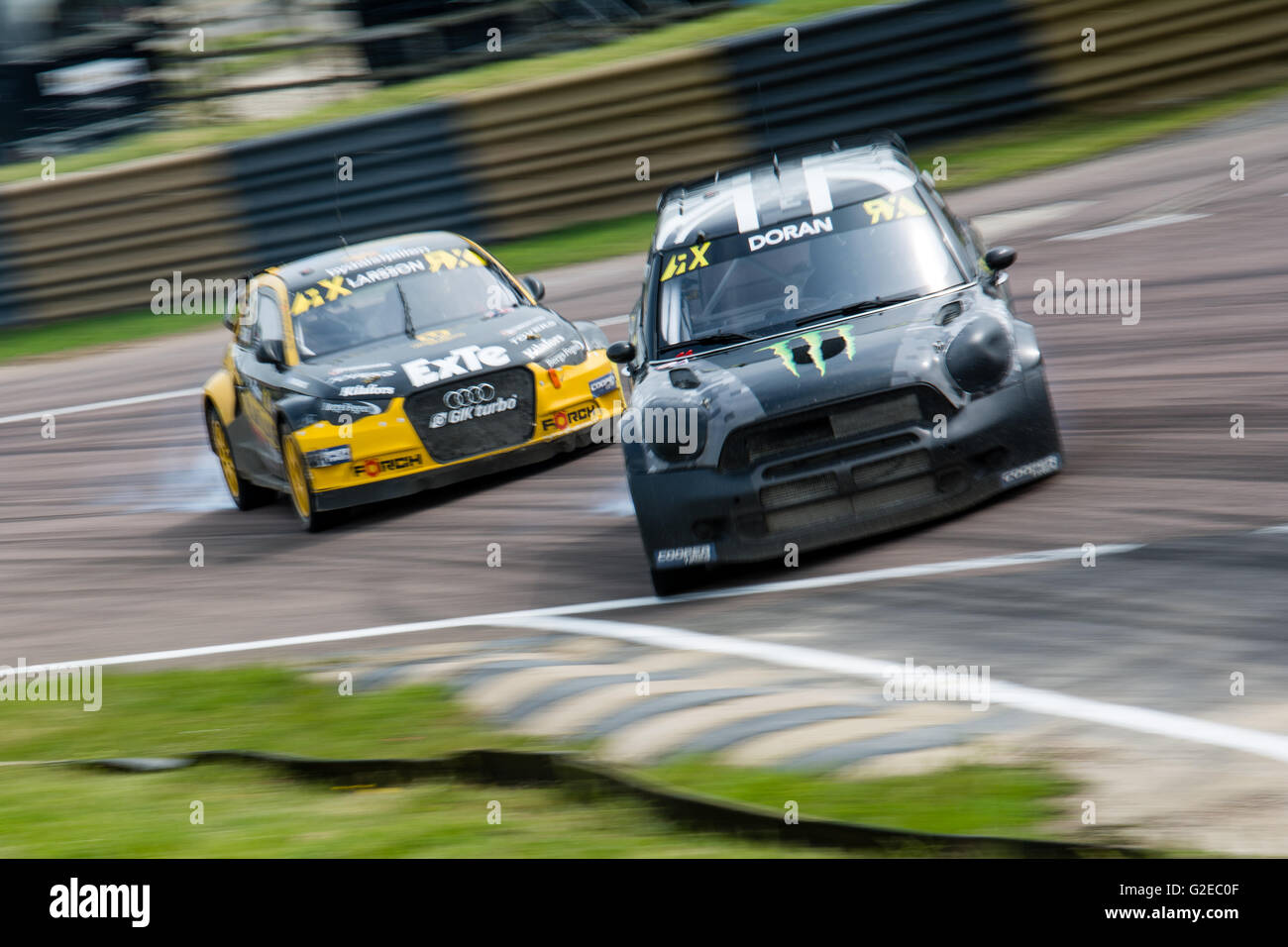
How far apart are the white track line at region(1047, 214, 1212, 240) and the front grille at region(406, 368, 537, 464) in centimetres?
514

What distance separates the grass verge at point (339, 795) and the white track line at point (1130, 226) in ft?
27.0

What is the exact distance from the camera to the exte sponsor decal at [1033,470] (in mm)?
7246

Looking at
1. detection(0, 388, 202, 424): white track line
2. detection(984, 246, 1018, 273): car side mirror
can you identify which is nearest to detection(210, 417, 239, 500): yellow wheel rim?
detection(0, 388, 202, 424): white track line

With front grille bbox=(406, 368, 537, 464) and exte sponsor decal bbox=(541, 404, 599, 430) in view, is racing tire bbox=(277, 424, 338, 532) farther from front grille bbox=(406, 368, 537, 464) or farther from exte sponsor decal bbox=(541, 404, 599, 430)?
exte sponsor decal bbox=(541, 404, 599, 430)

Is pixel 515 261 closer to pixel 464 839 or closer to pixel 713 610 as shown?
pixel 713 610

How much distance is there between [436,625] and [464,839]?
3.11m

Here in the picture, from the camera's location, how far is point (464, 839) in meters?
4.61

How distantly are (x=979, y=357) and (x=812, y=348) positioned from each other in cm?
74

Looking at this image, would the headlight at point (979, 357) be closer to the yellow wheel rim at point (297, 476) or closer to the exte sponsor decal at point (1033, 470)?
the exte sponsor decal at point (1033, 470)

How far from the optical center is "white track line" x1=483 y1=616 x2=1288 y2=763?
4.46 metres

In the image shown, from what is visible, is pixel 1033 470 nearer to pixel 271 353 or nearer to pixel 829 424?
pixel 829 424

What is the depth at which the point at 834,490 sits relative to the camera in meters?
7.07

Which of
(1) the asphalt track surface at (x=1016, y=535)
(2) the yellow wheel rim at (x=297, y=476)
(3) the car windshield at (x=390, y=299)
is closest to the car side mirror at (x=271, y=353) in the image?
(3) the car windshield at (x=390, y=299)

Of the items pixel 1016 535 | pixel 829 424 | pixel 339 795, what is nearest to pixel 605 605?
pixel 829 424
